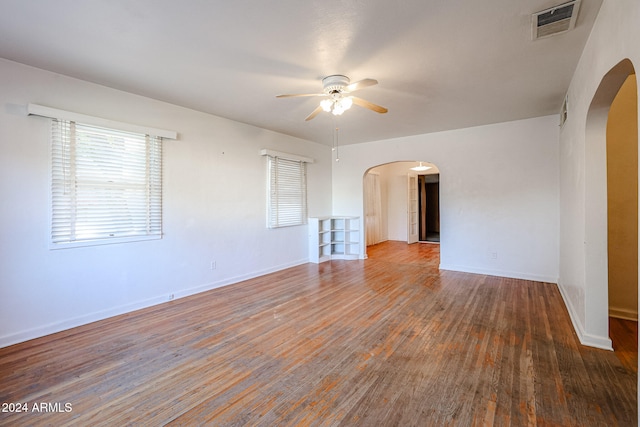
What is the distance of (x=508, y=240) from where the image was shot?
508 centimetres

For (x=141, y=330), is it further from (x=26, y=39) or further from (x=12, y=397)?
(x=26, y=39)

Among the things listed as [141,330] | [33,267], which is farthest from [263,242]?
[33,267]

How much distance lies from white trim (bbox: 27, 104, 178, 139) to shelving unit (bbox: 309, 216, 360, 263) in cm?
370

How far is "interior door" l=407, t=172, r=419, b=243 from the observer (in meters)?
9.12

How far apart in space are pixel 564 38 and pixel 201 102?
4.10m

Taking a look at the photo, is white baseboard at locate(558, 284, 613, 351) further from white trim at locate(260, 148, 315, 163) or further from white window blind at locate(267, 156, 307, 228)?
white trim at locate(260, 148, 315, 163)

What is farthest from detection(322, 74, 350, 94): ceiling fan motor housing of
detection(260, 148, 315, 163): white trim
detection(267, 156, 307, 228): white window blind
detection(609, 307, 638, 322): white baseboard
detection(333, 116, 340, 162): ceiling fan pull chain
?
detection(609, 307, 638, 322): white baseboard

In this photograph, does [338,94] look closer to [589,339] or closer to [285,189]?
[285,189]

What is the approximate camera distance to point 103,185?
3.40 m

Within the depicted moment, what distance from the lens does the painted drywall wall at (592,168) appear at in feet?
6.31

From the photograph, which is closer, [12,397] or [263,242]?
[12,397]

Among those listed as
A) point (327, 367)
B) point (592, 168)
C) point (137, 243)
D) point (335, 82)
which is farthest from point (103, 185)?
point (592, 168)

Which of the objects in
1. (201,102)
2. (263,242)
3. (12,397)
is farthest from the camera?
(263,242)

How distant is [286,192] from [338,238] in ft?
6.61
